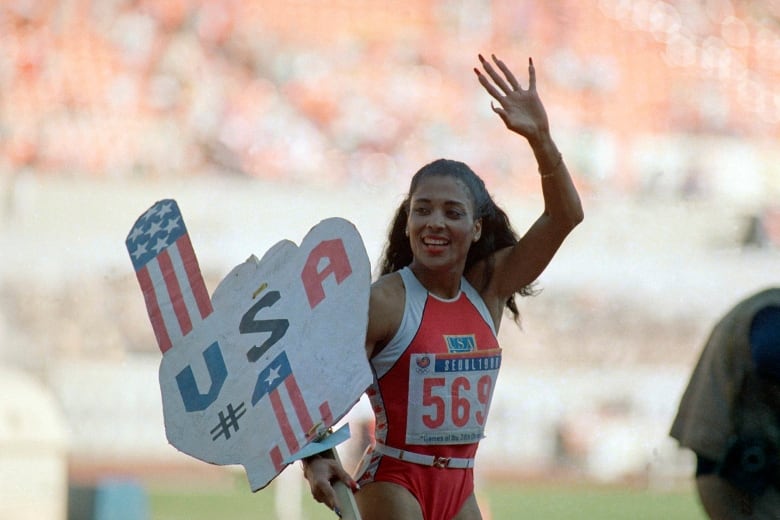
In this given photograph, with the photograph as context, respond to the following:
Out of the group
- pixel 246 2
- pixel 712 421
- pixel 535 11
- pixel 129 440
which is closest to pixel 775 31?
pixel 535 11

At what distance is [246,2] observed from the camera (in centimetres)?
1567

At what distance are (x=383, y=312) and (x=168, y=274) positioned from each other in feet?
1.95

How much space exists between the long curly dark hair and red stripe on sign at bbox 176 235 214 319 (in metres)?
0.67

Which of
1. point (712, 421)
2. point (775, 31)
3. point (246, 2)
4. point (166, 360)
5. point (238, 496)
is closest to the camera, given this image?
point (712, 421)

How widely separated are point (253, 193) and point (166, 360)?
10740 mm

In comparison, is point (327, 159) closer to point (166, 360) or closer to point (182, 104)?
point (182, 104)

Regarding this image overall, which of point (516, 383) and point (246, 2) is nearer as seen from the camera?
point (516, 383)

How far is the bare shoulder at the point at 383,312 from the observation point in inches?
144

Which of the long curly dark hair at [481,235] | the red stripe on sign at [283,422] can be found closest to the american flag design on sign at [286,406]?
the red stripe on sign at [283,422]

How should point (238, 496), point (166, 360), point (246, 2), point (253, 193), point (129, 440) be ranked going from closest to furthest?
1. point (166, 360)
2. point (238, 496)
3. point (129, 440)
4. point (253, 193)
5. point (246, 2)

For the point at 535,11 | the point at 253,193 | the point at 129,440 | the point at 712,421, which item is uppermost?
the point at 535,11

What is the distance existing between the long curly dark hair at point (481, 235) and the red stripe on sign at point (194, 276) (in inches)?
26.4

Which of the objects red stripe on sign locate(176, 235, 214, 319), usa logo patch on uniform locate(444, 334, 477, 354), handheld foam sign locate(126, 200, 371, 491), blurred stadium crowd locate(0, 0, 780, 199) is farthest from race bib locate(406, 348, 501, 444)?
blurred stadium crowd locate(0, 0, 780, 199)

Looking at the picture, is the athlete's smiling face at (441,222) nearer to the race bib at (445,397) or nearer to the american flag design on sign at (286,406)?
the race bib at (445,397)
